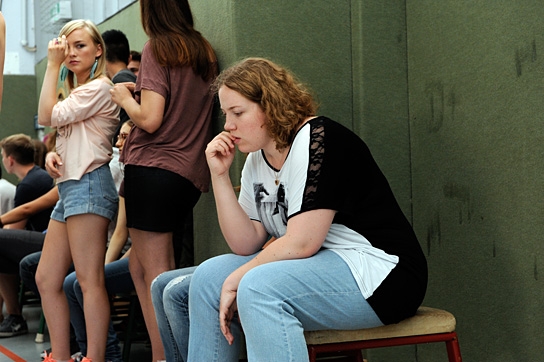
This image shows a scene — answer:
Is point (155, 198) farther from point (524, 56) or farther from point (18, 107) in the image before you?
point (18, 107)

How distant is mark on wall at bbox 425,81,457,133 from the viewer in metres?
2.34

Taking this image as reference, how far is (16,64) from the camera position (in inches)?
→ 293

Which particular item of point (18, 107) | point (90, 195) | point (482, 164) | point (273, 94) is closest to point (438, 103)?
point (482, 164)

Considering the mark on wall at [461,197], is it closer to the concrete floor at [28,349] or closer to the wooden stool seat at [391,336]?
the wooden stool seat at [391,336]

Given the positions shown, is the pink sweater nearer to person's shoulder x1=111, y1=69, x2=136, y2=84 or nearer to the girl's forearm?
the girl's forearm

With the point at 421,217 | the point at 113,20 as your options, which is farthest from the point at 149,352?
the point at 113,20

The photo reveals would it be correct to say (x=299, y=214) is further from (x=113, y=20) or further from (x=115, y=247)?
(x=113, y=20)

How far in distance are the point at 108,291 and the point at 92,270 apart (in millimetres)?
265

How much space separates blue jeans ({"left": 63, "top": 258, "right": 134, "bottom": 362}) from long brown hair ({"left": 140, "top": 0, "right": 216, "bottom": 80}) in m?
0.86

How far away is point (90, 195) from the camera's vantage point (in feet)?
8.79

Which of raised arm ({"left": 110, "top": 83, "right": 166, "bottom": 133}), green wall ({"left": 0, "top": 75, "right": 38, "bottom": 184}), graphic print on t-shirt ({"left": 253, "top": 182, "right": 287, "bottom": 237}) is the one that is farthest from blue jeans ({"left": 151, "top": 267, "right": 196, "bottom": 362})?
green wall ({"left": 0, "top": 75, "right": 38, "bottom": 184})

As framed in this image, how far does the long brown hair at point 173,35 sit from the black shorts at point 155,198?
379 mm

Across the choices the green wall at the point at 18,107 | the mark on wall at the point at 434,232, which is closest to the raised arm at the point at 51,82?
the mark on wall at the point at 434,232

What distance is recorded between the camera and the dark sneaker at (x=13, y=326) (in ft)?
13.2
